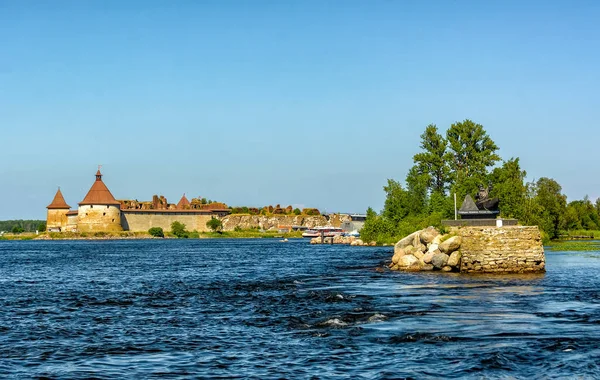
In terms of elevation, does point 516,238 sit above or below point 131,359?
above

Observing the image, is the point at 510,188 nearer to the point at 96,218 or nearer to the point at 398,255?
the point at 398,255

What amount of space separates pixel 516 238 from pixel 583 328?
43.9ft

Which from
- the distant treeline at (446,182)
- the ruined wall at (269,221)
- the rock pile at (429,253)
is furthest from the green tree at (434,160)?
the ruined wall at (269,221)

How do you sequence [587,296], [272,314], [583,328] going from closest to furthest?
1. [583,328]
2. [272,314]
3. [587,296]

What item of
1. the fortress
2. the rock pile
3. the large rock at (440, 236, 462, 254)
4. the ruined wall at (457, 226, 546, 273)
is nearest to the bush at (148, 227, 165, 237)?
the fortress

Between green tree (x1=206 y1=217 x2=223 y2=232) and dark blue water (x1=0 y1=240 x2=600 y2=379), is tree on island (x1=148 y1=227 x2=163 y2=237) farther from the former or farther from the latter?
dark blue water (x1=0 y1=240 x2=600 y2=379)

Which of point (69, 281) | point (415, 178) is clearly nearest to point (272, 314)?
point (69, 281)

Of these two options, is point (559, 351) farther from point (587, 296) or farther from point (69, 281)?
point (69, 281)

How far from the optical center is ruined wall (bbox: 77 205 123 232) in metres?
120

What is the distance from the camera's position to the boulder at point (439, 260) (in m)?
30.1

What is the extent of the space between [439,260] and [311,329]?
52.0 feet

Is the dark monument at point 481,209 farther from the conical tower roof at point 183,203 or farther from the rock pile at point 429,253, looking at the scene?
the conical tower roof at point 183,203

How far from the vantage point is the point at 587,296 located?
20.6m

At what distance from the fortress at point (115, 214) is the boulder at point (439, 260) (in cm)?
9846
